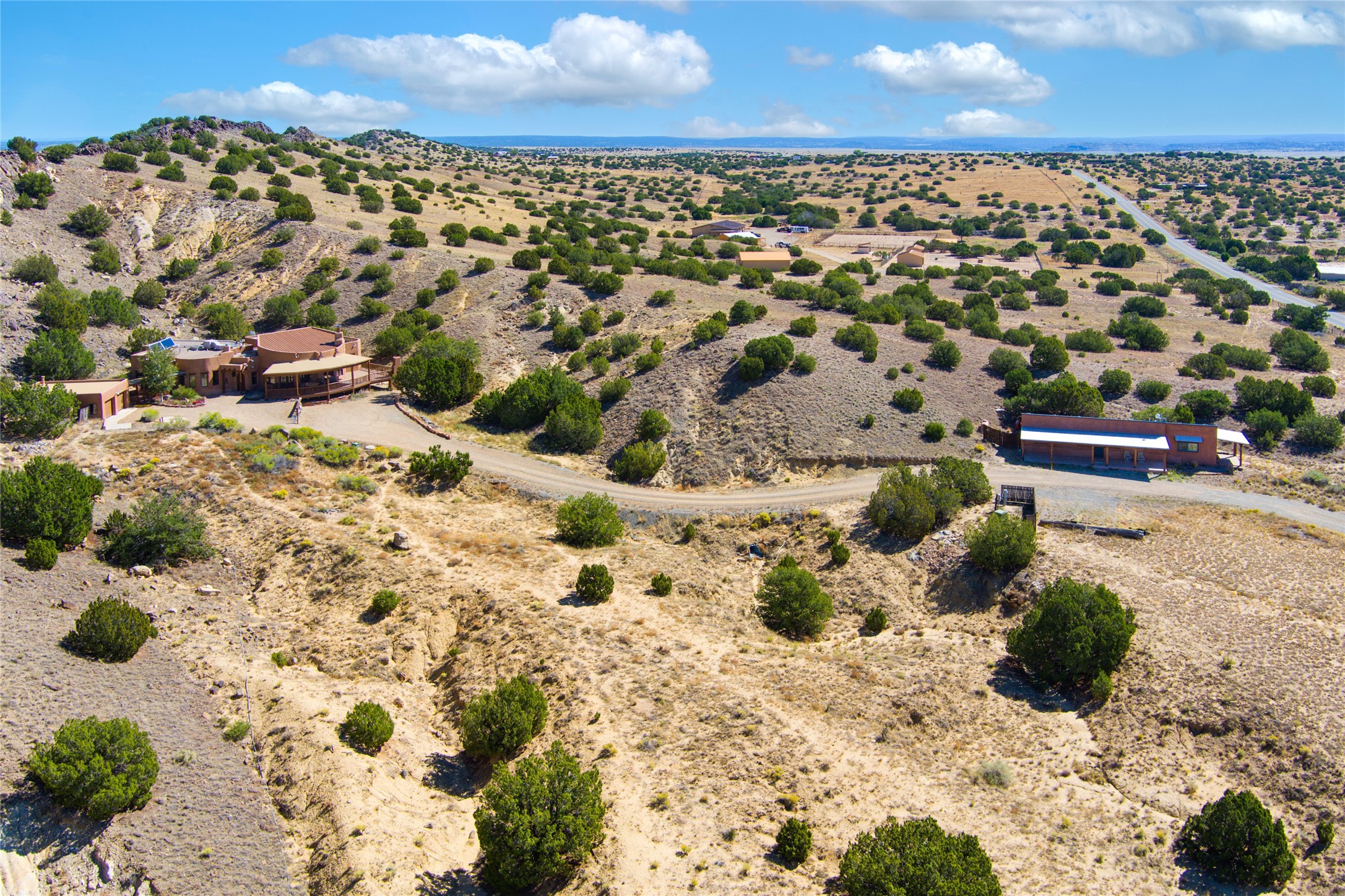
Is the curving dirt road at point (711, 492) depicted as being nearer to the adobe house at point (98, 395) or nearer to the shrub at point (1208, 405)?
the adobe house at point (98, 395)

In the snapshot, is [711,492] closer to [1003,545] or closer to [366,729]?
[1003,545]

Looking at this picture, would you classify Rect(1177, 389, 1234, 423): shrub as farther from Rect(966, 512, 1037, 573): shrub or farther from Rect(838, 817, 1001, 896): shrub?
Rect(838, 817, 1001, 896): shrub

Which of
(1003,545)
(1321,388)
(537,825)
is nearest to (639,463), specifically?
(1003,545)

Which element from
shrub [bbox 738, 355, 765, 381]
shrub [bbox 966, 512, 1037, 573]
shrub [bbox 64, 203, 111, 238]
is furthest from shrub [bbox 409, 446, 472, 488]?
shrub [bbox 64, 203, 111, 238]

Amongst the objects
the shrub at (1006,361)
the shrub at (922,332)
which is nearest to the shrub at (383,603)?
the shrub at (1006,361)

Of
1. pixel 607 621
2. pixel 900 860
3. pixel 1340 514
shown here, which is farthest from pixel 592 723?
pixel 1340 514

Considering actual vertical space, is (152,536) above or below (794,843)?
above

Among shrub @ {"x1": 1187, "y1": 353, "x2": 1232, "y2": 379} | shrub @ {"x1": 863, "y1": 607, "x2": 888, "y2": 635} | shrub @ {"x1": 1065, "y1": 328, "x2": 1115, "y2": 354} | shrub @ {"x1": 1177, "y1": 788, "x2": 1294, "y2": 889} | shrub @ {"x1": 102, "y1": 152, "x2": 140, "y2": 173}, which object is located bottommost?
shrub @ {"x1": 863, "y1": 607, "x2": 888, "y2": 635}
